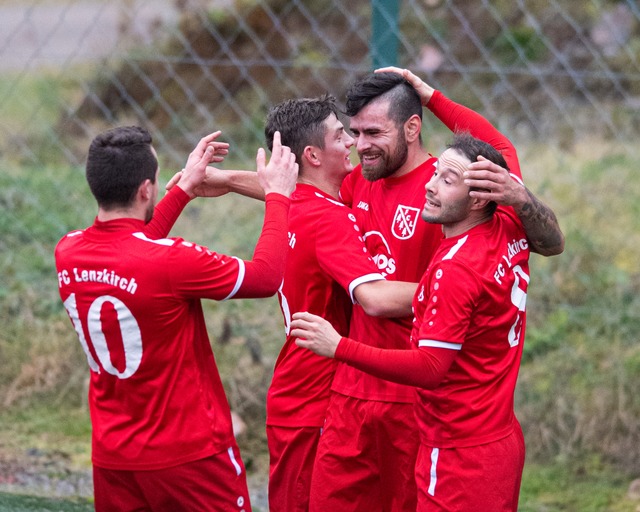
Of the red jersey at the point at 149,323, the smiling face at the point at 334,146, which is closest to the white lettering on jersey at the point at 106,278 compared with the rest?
the red jersey at the point at 149,323

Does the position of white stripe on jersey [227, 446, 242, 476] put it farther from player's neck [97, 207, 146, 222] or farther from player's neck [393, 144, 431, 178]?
player's neck [393, 144, 431, 178]

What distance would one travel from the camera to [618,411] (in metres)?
4.99

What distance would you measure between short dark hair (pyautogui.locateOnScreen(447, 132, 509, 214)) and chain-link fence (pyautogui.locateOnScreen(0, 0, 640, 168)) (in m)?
4.29

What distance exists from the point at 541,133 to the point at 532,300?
210 centimetres

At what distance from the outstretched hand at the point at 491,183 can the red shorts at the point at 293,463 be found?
1.10 m

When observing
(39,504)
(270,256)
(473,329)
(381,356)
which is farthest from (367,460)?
(39,504)

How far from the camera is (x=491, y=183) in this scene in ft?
9.84

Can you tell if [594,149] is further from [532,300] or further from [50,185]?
[50,185]

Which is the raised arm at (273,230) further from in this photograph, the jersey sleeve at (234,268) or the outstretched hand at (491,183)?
the outstretched hand at (491,183)

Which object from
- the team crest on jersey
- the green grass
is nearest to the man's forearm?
the team crest on jersey

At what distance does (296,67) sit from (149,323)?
531cm

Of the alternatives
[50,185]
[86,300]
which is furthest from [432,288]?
[50,185]

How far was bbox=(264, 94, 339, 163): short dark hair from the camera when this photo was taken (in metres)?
3.56

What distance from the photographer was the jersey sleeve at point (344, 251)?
3295 mm
